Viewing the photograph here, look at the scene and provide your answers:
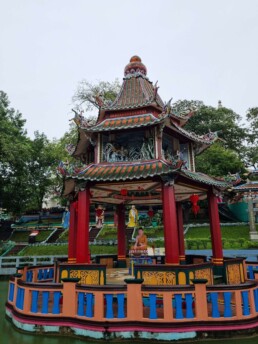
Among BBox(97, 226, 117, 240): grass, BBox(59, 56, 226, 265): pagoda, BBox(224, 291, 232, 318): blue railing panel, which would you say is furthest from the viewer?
BBox(97, 226, 117, 240): grass

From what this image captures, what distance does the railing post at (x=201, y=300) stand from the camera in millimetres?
6548

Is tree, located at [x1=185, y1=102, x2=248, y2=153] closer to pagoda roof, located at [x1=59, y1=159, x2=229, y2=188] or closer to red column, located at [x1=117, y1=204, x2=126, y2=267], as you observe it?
red column, located at [x1=117, y1=204, x2=126, y2=267]

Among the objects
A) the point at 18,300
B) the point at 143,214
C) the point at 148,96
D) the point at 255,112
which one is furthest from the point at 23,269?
the point at 255,112

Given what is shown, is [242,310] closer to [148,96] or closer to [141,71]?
[148,96]

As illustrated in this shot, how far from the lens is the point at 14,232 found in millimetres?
41406

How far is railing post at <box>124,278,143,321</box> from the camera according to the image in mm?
6574

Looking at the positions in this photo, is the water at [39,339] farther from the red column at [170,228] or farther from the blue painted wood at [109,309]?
the red column at [170,228]

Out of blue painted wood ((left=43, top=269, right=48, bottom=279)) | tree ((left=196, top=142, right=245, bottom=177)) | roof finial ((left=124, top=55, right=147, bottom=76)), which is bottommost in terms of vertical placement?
blue painted wood ((left=43, top=269, right=48, bottom=279))

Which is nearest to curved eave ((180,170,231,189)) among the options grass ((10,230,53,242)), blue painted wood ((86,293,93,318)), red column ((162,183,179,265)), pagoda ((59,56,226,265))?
pagoda ((59,56,226,265))

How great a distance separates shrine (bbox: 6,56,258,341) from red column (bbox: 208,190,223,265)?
0.14 feet

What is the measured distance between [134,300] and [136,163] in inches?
206

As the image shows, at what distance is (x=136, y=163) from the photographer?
34.8 ft

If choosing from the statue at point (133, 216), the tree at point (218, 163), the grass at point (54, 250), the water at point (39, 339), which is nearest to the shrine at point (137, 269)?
the water at point (39, 339)

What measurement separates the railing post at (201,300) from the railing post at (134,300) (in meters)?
1.33
